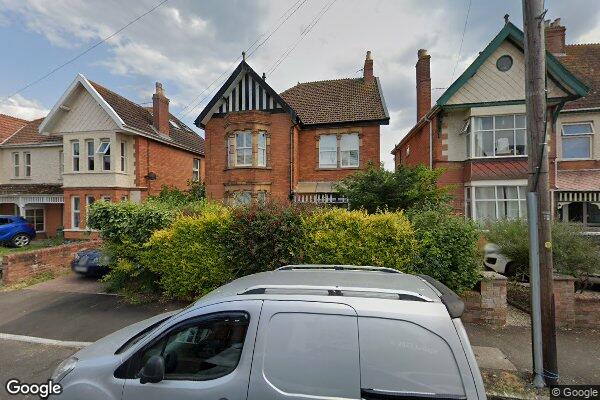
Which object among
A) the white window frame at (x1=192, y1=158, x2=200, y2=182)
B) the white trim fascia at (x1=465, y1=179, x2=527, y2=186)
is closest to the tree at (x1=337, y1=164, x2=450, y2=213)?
the white trim fascia at (x1=465, y1=179, x2=527, y2=186)

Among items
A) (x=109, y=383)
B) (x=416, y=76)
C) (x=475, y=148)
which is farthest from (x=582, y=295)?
(x=416, y=76)

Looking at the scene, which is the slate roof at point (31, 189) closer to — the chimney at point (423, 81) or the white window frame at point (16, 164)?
the white window frame at point (16, 164)

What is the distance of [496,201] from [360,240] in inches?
388

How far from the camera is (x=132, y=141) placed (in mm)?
17250

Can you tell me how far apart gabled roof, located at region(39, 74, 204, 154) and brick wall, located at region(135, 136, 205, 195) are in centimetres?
50

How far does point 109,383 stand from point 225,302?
1.16 m

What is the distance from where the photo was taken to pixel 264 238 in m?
6.09

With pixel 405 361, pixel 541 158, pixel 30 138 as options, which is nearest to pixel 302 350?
pixel 405 361

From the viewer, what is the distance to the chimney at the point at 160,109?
760 inches

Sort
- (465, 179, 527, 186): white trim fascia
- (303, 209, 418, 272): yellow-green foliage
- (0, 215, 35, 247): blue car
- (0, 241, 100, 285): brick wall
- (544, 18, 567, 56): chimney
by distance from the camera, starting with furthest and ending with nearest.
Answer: (544, 18, 567, 56): chimney < (0, 215, 35, 247): blue car < (465, 179, 527, 186): white trim fascia < (0, 241, 100, 285): brick wall < (303, 209, 418, 272): yellow-green foliage

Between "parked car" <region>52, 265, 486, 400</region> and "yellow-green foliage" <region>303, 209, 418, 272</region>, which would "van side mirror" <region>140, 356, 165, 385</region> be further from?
"yellow-green foliage" <region>303, 209, 418, 272</region>

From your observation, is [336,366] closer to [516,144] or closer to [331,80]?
[516,144]

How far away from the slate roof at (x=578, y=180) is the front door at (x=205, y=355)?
1777cm

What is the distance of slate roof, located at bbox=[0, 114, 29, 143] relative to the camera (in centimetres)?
2153
